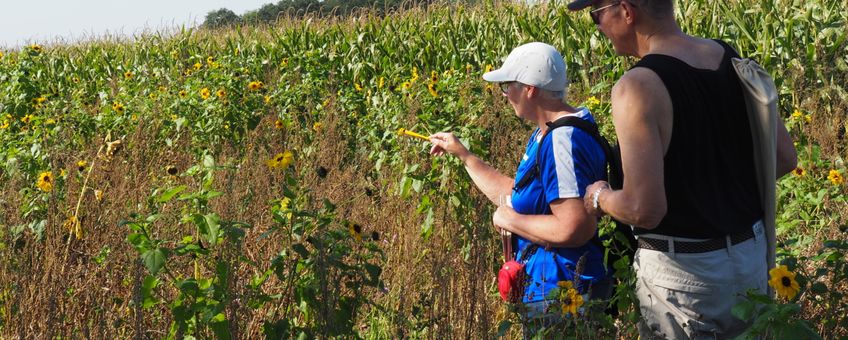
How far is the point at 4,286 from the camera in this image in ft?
10.7

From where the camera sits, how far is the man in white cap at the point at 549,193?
2402 mm

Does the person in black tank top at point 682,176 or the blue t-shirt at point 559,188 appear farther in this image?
the blue t-shirt at point 559,188

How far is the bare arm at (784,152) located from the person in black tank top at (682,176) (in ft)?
0.44

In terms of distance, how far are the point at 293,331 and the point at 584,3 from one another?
118 centimetres

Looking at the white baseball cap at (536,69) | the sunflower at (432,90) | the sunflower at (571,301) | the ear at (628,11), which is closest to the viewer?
the ear at (628,11)

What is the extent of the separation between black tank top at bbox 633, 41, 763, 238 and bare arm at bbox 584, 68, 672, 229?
4cm

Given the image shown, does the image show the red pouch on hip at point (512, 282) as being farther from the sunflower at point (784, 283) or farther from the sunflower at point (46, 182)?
the sunflower at point (46, 182)

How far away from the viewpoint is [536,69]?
2541 millimetres

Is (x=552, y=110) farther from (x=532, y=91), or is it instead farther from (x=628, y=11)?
(x=628, y=11)

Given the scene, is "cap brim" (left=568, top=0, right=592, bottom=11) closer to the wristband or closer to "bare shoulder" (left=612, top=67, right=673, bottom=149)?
"bare shoulder" (left=612, top=67, right=673, bottom=149)

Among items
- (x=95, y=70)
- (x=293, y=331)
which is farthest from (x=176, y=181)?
(x=95, y=70)

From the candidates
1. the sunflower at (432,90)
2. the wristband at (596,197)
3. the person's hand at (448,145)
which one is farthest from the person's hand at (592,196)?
the sunflower at (432,90)

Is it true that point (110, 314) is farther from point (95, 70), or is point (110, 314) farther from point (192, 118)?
point (95, 70)

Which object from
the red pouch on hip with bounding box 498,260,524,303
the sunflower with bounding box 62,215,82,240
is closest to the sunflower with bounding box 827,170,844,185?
the red pouch on hip with bounding box 498,260,524,303
